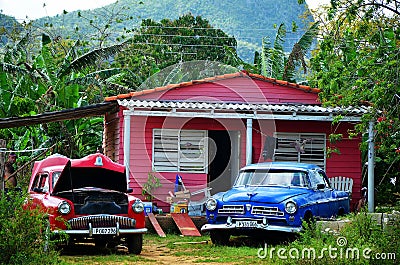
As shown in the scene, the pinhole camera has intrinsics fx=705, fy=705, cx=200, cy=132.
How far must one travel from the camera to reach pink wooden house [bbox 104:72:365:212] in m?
18.8

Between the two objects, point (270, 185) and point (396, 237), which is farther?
point (270, 185)

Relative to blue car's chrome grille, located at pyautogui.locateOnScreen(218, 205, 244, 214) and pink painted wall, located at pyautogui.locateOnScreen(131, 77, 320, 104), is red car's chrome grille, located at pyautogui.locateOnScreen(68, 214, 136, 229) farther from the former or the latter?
pink painted wall, located at pyautogui.locateOnScreen(131, 77, 320, 104)

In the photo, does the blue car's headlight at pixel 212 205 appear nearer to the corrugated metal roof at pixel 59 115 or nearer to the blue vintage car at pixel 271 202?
the blue vintage car at pixel 271 202

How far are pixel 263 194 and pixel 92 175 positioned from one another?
3.46 metres

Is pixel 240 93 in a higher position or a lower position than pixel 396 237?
higher

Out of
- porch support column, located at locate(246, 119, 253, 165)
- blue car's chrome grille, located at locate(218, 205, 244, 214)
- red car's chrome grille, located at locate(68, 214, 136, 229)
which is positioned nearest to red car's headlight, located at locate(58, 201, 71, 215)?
red car's chrome grille, located at locate(68, 214, 136, 229)

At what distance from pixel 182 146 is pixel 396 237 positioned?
10458 mm

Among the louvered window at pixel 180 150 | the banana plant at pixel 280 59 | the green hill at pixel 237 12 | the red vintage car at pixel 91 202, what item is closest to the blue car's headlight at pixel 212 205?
the red vintage car at pixel 91 202

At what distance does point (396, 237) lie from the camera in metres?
9.95

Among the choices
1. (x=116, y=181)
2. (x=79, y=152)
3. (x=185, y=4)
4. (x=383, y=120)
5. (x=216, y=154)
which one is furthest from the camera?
(x=185, y=4)

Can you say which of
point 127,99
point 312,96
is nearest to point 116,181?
point 127,99

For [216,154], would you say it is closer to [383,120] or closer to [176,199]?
[176,199]

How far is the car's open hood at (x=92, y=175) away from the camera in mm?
13475

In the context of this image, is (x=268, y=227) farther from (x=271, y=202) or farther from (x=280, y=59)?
(x=280, y=59)
